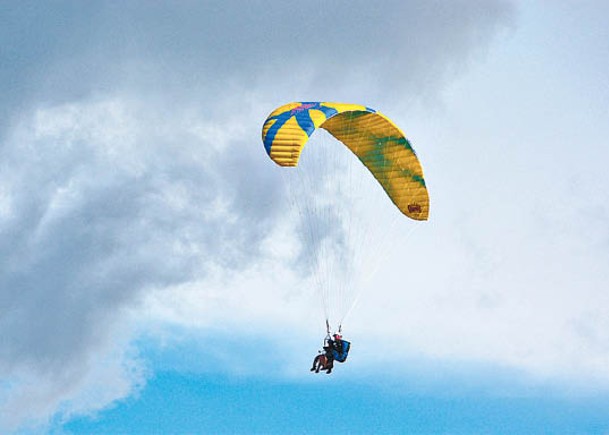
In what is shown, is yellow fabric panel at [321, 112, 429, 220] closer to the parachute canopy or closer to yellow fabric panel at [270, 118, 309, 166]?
the parachute canopy

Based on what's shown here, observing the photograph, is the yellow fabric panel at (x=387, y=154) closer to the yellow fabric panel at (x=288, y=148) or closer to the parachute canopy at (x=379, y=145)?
the parachute canopy at (x=379, y=145)

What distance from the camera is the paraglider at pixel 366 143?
143 feet

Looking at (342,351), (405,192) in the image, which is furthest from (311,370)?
(405,192)

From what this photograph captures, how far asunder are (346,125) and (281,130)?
6.63 m

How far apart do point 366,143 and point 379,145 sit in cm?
66

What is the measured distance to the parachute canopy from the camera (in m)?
45.2

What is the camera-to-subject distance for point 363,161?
4981 cm

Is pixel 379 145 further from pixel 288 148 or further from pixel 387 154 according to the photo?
pixel 288 148

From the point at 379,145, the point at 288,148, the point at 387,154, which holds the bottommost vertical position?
the point at 288,148


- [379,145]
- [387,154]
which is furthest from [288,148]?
[387,154]

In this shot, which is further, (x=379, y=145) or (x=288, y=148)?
(x=379, y=145)

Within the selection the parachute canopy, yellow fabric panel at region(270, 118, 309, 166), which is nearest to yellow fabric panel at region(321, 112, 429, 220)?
the parachute canopy

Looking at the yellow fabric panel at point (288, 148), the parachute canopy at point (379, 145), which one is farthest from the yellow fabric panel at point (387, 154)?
the yellow fabric panel at point (288, 148)

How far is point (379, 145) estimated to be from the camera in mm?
48688
